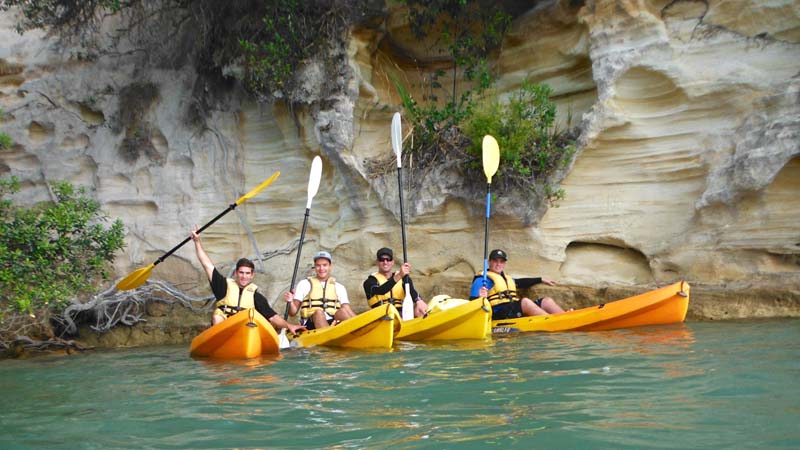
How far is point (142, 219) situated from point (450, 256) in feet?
14.3

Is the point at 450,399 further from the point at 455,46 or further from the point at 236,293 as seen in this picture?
the point at 455,46

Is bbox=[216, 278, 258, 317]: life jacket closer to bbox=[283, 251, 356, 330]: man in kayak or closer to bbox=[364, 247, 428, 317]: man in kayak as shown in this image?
bbox=[283, 251, 356, 330]: man in kayak

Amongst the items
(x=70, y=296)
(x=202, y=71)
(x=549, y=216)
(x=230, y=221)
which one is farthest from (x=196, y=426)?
(x=202, y=71)

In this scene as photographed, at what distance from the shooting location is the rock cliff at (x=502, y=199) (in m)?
7.32

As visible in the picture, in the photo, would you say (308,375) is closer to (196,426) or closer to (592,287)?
(196,426)

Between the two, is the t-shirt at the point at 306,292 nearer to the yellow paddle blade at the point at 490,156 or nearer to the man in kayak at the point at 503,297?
the man in kayak at the point at 503,297

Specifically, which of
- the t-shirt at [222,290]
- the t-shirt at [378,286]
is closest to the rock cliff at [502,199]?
the t-shirt at [378,286]

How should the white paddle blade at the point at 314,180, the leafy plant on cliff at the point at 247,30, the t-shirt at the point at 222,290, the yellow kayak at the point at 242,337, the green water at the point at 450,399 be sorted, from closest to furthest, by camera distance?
the green water at the point at 450,399 < the yellow kayak at the point at 242,337 < the t-shirt at the point at 222,290 < the white paddle blade at the point at 314,180 < the leafy plant on cliff at the point at 247,30

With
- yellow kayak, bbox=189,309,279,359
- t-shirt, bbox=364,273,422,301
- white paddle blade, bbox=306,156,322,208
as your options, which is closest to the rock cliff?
white paddle blade, bbox=306,156,322,208

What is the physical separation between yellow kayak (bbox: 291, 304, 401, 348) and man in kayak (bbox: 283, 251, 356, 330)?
1.69 ft

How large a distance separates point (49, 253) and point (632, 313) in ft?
19.6

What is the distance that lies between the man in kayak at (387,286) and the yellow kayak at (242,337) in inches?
52.5

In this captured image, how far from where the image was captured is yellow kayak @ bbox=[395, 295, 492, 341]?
604 cm

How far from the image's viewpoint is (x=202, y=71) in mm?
9664
